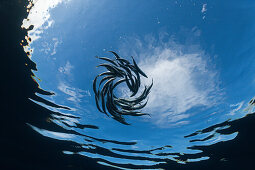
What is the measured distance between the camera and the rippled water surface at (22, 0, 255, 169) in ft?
20.4

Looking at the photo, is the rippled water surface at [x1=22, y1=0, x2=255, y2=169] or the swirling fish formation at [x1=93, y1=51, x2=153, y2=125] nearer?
the swirling fish formation at [x1=93, y1=51, x2=153, y2=125]

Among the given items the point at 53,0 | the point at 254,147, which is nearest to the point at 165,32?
the point at 53,0

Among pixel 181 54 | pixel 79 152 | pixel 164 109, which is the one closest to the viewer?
pixel 181 54

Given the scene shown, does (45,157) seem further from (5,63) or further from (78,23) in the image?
(78,23)

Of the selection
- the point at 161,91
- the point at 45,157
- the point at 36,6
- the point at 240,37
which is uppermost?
the point at 240,37

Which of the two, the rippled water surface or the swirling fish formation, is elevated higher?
the rippled water surface

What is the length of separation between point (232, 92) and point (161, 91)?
14.4 ft

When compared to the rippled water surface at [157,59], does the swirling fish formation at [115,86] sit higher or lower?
lower

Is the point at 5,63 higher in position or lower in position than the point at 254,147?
lower

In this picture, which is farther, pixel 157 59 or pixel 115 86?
pixel 157 59

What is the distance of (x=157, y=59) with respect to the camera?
7.73 m

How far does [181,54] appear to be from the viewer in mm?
7594

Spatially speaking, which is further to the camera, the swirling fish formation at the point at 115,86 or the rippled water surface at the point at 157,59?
the rippled water surface at the point at 157,59

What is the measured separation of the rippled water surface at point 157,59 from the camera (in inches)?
245
